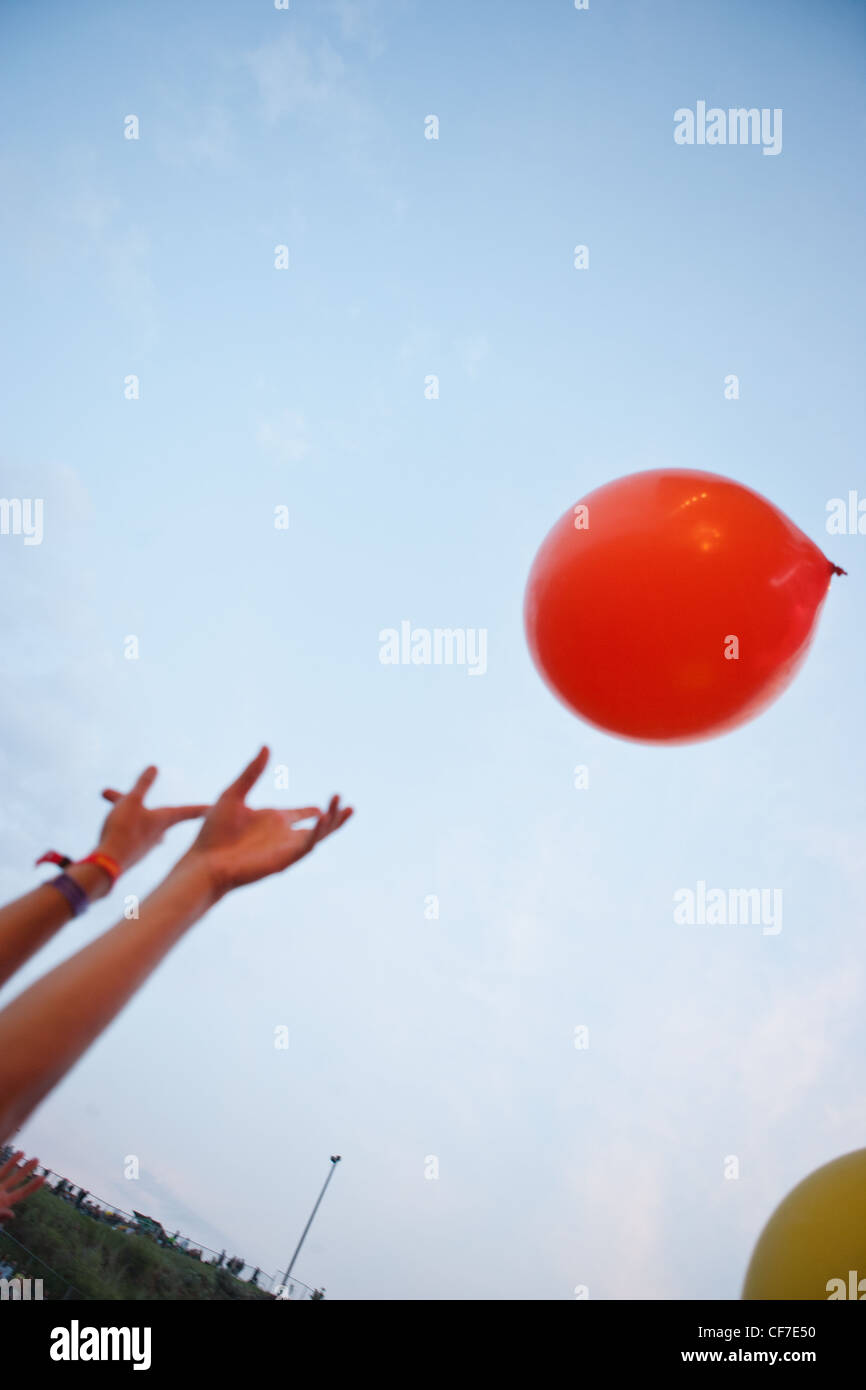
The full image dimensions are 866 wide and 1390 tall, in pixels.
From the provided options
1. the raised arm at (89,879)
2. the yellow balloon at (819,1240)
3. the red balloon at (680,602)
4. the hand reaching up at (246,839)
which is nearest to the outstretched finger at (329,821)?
the hand reaching up at (246,839)

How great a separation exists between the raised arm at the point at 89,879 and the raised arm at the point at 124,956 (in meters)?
0.15

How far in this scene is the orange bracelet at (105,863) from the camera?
3.86ft

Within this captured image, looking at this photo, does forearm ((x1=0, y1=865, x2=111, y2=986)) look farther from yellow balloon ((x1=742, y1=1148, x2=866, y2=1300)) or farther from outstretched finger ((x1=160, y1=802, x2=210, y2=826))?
yellow balloon ((x1=742, y1=1148, x2=866, y2=1300))

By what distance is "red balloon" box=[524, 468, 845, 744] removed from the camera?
8.45 feet

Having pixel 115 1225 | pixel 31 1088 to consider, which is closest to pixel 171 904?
pixel 31 1088

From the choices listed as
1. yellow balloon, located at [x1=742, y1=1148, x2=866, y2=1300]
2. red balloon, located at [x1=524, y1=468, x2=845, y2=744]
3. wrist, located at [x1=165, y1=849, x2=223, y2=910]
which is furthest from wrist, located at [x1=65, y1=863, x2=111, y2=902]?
yellow balloon, located at [x1=742, y1=1148, x2=866, y2=1300]

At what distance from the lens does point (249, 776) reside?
129 centimetres

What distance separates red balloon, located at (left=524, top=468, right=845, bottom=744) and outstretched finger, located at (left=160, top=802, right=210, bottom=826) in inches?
63.8

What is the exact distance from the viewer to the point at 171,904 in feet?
3.31

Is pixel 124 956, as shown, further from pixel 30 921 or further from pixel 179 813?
pixel 179 813

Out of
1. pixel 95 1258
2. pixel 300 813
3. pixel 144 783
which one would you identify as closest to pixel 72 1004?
pixel 144 783

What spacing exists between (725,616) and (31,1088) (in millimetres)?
2318
